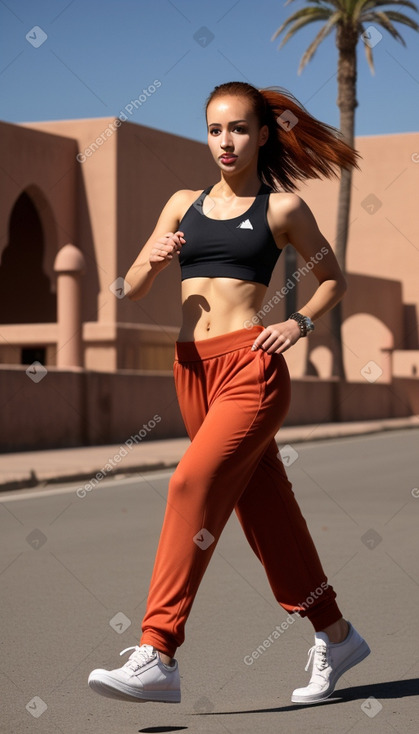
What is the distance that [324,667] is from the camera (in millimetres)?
4285

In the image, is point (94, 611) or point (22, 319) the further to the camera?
point (22, 319)

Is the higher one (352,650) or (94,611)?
(94,611)

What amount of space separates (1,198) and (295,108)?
2446cm

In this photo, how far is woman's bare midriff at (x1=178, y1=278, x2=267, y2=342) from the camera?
13.5 feet

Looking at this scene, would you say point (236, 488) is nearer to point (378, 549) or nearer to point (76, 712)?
point (76, 712)

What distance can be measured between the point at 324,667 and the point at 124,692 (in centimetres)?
85

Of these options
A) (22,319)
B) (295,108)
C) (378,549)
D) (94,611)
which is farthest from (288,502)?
(22,319)

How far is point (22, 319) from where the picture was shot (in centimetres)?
3356

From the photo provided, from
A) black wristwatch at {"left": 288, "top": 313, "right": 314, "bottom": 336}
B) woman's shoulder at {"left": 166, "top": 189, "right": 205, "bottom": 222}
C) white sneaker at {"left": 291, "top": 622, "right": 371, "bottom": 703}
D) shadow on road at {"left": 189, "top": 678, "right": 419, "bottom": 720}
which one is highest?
woman's shoulder at {"left": 166, "top": 189, "right": 205, "bottom": 222}

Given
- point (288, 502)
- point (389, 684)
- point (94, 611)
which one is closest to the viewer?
point (288, 502)

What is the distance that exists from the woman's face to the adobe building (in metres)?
13.6

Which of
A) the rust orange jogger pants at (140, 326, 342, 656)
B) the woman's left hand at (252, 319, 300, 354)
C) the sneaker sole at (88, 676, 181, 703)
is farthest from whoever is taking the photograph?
the woman's left hand at (252, 319, 300, 354)

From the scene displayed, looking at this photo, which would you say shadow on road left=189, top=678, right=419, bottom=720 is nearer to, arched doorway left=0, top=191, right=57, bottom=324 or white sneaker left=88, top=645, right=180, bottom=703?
white sneaker left=88, top=645, right=180, bottom=703

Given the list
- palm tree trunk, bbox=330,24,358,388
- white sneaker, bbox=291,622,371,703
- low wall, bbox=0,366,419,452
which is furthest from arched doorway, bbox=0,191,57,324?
white sneaker, bbox=291,622,371,703
